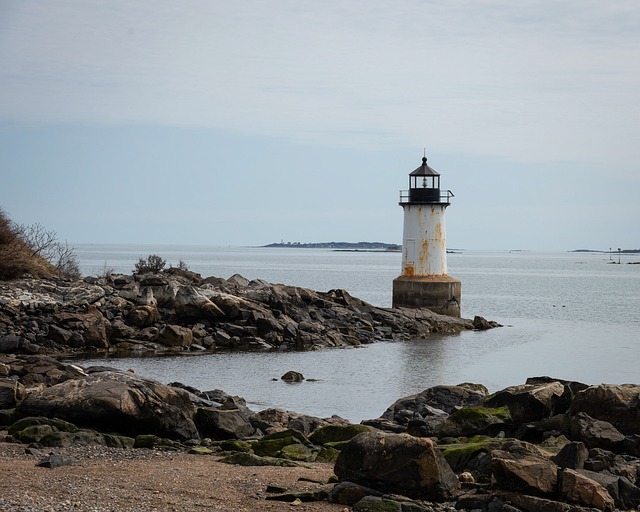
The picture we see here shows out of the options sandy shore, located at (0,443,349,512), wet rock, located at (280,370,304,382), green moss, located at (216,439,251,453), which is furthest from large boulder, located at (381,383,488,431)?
wet rock, located at (280,370,304,382)

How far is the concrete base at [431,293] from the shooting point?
119 feet

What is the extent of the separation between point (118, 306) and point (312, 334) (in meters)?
6.18

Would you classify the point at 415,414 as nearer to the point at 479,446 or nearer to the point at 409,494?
the point at 479,446

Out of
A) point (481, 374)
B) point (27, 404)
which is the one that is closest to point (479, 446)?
point (27, 404)

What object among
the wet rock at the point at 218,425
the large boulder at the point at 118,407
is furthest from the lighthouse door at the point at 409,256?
the large boulder at the point at 118,407

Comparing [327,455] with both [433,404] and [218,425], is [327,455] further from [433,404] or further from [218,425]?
[433,404]

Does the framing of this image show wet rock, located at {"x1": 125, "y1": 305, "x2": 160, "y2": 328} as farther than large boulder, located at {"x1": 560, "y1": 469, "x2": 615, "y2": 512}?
Yes

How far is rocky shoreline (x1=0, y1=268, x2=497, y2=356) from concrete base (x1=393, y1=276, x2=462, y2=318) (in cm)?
187

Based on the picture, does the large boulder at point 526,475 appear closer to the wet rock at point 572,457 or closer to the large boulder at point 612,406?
the wet rock at point 572,457

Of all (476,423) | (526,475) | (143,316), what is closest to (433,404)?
(476,423)

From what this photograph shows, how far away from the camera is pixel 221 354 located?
26531 millimetres

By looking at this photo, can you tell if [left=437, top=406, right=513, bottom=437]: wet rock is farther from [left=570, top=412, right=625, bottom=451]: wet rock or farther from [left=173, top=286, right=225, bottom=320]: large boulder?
[left=173, top=286, right=225, bottom=320]: large boulder

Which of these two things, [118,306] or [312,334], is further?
[312,334]

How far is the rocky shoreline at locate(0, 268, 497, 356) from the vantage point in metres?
25.5
